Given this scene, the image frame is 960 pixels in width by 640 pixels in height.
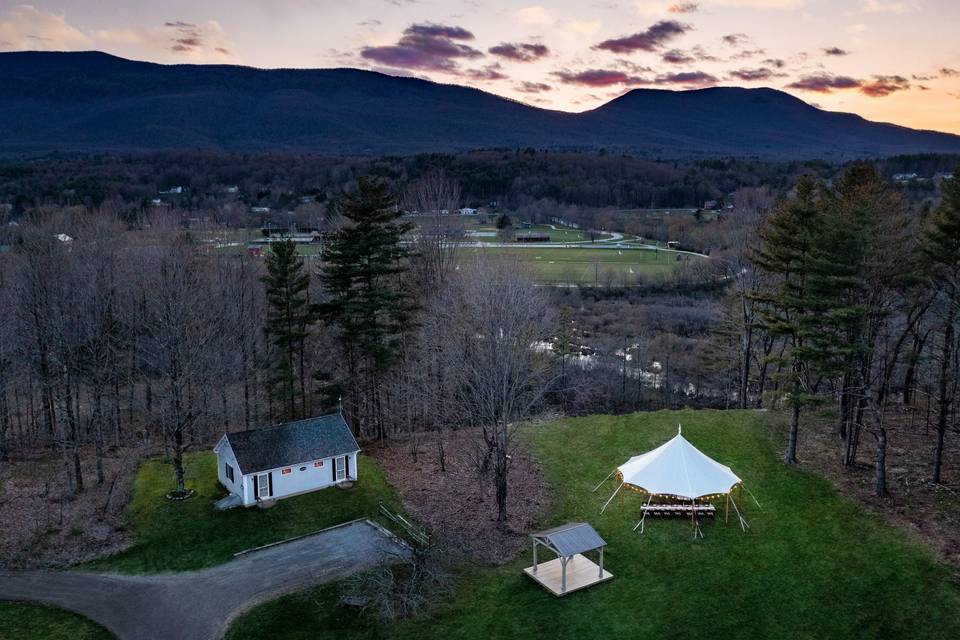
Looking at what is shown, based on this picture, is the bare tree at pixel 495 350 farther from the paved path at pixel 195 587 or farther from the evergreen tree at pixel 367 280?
the paved path at pixel 195 587

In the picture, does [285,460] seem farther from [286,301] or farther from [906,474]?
[906,474]

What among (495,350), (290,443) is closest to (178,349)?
(290,443)

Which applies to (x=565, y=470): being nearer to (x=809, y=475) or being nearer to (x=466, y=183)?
(x=809, y=475)

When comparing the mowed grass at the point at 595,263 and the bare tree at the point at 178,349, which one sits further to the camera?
the mowed grass at the point at 595,263

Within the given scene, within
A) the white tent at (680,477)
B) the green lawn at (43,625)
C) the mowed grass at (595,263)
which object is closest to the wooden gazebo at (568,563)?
the white tent at (680,477)

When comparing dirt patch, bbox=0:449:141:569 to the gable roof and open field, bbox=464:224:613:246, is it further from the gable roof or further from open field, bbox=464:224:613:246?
open field, bbox=464:224:613:246

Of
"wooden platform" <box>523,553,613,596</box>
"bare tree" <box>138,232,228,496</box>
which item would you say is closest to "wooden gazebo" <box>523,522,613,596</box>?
"wooden platform" <box>523,553,613,596</box>
